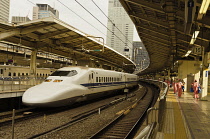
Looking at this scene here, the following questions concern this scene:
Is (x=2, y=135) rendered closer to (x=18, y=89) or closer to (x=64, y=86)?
(x=64, y=86)

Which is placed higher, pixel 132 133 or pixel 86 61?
pixel 86 61

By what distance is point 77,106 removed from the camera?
13266 millimetres

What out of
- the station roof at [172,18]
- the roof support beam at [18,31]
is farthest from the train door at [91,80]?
the roof support beam at [18,31]

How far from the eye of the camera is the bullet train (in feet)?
32.2

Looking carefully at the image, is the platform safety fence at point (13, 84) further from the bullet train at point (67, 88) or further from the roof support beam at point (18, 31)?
the roof support beam at point (18, 31)

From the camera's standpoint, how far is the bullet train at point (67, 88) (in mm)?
9828

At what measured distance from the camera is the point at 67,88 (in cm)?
1090

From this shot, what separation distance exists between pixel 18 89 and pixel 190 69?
1874 cm

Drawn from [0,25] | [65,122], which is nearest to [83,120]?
[65,122]

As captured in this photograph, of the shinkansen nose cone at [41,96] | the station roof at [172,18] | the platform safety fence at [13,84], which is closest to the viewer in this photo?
the station roof at [172,18]

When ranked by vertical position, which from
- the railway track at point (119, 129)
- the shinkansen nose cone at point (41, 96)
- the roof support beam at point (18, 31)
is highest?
the roof support beam at point (18, 31)

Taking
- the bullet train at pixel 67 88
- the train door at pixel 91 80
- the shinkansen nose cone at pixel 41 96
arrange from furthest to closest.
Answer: the train door at pixel 91 80 → the bullet train at pixel 67 88 → the shinkansen nose cone at pixel 41 96

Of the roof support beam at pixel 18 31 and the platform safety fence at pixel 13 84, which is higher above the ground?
the roof support beam at pixel 18 31

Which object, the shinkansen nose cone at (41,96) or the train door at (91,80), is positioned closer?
the shinkansen nose cone at (41,96)
